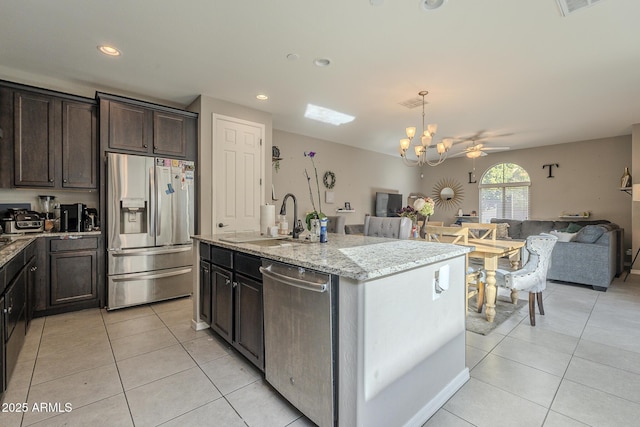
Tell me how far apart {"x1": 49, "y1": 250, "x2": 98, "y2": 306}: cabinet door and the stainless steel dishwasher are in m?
2.64

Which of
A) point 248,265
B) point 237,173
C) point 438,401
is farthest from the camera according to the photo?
point 237,173

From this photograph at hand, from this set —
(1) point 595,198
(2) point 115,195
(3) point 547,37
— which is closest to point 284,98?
(2) point 115,195

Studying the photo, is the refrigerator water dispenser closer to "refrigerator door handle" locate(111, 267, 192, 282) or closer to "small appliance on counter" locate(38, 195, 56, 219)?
"refrigerator door handle" locate(111, 267, 192, 282)

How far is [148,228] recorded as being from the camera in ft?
11.1

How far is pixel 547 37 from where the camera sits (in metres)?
2.46

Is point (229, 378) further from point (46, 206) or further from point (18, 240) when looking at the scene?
point (46, 206)

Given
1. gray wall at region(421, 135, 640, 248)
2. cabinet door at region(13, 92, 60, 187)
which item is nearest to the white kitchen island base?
cabinet door at region(13, 92, 60, 187)

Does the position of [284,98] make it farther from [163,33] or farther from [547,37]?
[547,37]

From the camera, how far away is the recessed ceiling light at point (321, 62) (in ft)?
9.36

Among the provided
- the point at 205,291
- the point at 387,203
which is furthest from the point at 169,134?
the point at 387,203

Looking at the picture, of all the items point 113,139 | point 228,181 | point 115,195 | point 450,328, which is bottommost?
point 450,328

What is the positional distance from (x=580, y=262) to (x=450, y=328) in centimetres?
389

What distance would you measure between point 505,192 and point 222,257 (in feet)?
24.8

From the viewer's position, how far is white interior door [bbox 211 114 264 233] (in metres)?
3.89
